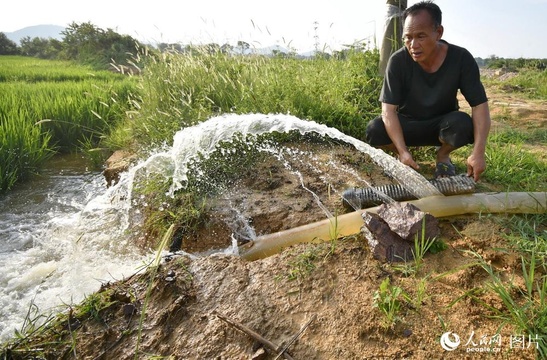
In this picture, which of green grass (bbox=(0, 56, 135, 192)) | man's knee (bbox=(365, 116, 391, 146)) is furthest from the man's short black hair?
green grass (bbox=(0, 56, 135, 192))

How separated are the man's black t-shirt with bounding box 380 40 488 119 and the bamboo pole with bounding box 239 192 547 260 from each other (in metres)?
0.76

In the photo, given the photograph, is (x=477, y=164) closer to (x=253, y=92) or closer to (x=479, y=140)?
(x=479, y=140)

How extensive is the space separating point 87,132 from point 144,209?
11.1ft

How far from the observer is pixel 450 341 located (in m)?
1.41

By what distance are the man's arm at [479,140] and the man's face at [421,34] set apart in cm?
55

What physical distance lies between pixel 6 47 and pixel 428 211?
27.6 m

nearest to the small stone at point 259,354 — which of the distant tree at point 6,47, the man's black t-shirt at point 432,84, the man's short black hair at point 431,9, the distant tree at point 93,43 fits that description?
the man's black t-shirt at point 432,84

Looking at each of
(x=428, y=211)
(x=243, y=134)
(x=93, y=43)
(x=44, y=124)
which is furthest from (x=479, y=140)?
(x=93, y=43)

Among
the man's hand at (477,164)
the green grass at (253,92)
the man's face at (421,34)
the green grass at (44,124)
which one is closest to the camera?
the man's hand at (477,164)

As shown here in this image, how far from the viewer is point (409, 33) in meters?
2.54

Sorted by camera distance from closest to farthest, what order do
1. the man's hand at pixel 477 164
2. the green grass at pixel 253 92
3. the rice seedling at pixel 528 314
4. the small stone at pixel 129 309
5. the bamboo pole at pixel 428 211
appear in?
the rice seedling at pixel 528 314 → the small stone at pixel 129 309 → the bamboo pole at pixel 428 211 → the man's hand at pixel 477 164 → the green grass at pixel 253 92

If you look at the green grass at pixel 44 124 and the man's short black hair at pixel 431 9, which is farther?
the green grass at pixel 44 124

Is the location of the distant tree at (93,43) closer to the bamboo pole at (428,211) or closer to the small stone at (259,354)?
the bamboo pole at (428,211)

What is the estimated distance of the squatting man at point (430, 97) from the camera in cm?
253
